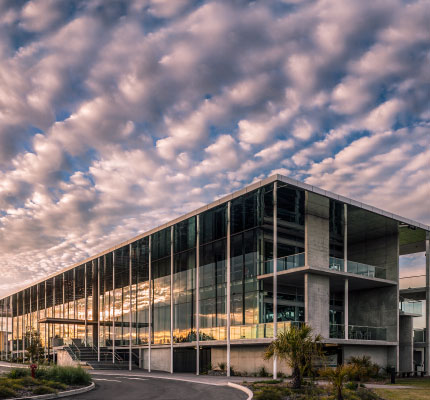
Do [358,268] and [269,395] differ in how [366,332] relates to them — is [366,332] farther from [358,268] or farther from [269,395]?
[269,395]

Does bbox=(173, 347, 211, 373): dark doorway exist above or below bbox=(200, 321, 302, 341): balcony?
below

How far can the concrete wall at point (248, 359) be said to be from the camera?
3175 centimetres

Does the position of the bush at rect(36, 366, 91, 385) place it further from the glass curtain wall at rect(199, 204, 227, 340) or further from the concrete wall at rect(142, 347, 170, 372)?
the concrete wall at rect(142, 347, 170, 372)

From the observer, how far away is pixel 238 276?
3700 cm

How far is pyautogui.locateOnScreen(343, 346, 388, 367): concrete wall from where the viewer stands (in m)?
34.0

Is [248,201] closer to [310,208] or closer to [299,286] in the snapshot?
[310,208]

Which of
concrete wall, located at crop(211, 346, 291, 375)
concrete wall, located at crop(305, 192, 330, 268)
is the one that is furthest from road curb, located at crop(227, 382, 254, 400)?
concrete wall, located at crop(305, 192, 330, 268)

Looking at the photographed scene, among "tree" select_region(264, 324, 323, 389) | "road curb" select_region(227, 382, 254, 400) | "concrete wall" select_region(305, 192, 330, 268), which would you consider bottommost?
"road curb" select_region(227, 382, 254, 400)

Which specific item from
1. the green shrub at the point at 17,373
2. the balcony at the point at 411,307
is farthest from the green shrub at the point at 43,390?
the balcony at the point at 411,307

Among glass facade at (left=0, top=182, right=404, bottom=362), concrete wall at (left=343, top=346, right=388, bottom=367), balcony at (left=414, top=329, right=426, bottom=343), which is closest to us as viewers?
glass facade at (left=0, top=182, right=404, bottom=362)

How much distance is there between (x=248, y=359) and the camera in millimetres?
33750

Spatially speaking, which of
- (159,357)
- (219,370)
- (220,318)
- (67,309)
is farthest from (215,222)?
(67,309)

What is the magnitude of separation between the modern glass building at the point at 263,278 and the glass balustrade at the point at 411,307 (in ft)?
16.7

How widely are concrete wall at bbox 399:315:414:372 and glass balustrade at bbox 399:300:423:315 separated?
1966mm
